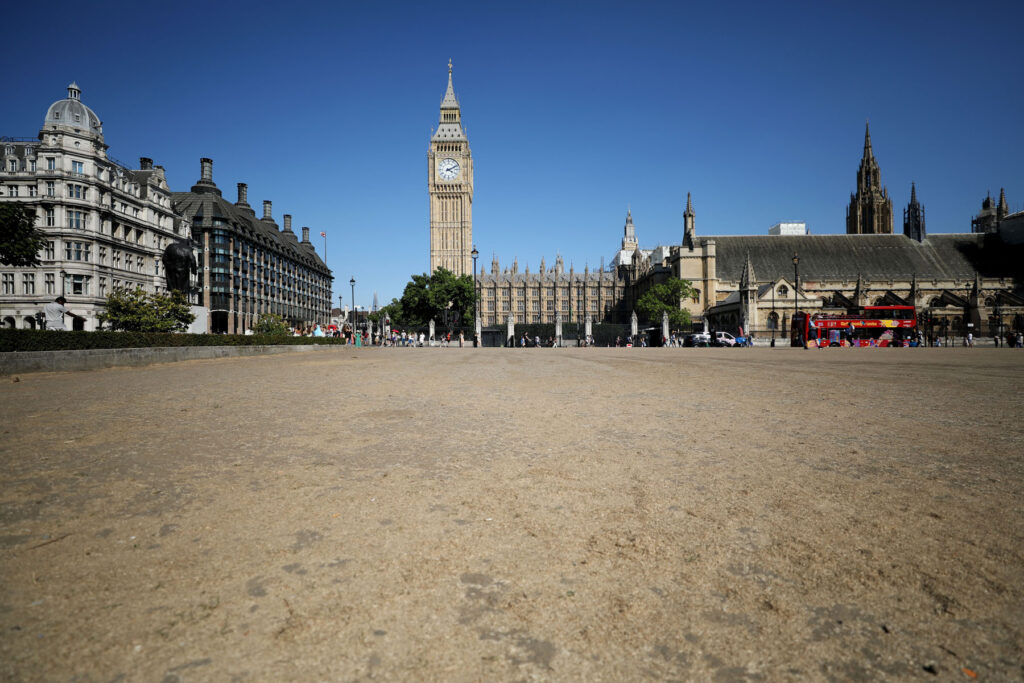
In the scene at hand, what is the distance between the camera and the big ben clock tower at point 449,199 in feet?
316

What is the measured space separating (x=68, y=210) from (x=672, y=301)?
59.6 meters

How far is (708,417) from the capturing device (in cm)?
541

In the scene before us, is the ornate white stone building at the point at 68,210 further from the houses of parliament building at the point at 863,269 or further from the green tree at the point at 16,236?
the houses of parliament building at the point at 863,269

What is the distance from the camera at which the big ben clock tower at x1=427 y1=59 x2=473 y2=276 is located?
9644 centimetres

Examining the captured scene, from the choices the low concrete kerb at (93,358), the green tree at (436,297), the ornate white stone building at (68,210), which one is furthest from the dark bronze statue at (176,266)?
the green tree at (436,297)

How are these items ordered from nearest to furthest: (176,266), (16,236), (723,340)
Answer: (16,236) < (176,266) < (723,340)

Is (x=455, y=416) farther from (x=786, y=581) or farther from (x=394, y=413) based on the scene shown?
(x=786, y=581)

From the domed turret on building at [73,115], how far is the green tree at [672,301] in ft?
186

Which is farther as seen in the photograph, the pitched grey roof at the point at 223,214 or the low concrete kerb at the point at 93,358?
the pitched grey roof at the point at 223,214

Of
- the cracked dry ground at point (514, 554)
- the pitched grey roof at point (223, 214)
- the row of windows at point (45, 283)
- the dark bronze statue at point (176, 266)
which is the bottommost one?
the cracked dry ground at point (514, 554)

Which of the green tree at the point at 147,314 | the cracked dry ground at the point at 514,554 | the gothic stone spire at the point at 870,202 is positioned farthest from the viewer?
the gothic stone spire at the point at 870,202

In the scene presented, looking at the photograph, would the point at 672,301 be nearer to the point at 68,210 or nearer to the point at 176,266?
the point at 176,266

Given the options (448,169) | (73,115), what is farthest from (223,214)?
(448,169)

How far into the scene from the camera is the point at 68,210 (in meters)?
36.5
